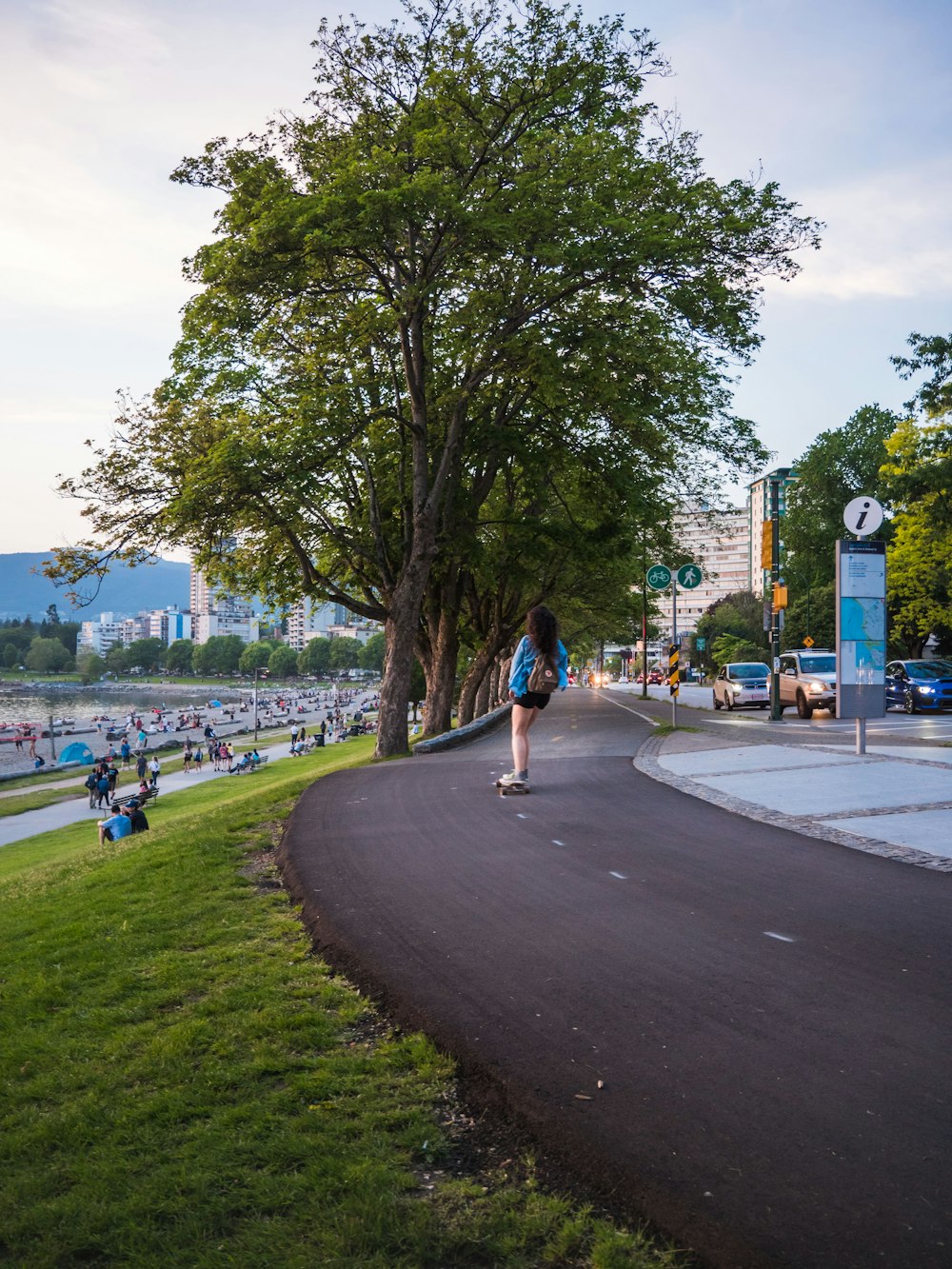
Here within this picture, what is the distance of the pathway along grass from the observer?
7.98 ft

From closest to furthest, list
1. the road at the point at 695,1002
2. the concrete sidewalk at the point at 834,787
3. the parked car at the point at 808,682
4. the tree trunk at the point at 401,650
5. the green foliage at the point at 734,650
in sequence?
the road at the point at 695,1002
the concrete sidewalk at the point at 834,787
the tree trunk at the point at 401,650
the parked car at the point at 808,682
the green foliage at the point at 734,650

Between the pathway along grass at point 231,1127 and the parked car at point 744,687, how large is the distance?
97.3ft

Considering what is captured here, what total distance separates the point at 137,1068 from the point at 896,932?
12.4ft

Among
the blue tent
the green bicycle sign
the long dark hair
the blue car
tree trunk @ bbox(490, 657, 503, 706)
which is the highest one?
the green bicycle sign

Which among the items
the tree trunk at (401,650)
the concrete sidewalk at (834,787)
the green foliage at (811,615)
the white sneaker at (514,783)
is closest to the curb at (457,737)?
the tree trunk at (401,650)

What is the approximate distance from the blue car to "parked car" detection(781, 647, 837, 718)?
248 centimetres

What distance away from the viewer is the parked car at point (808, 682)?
27.3 metres

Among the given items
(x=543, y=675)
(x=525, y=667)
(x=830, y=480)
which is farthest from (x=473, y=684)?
(x=830, y=480)

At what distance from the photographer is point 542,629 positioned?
9.41 metres

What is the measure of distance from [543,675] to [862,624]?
20.2ft

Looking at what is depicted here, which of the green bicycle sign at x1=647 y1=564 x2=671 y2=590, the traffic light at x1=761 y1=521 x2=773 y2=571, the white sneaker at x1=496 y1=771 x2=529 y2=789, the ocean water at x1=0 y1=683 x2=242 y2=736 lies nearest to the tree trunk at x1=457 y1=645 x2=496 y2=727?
the traffic light at x1=761 y1=521 x2=773 y2=571

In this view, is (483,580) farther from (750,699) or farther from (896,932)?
(896,932)

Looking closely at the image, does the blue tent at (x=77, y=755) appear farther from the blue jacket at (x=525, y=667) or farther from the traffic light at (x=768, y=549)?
the blue jacket at (x=525, y=667)

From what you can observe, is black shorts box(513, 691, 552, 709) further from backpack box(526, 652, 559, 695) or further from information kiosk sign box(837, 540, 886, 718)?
information kiosk sign box(837, 540, 886, 718)
